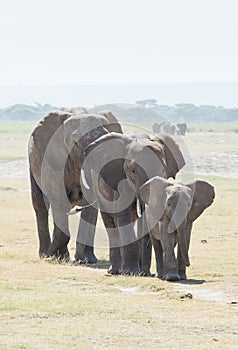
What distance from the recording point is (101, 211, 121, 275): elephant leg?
13203 mm

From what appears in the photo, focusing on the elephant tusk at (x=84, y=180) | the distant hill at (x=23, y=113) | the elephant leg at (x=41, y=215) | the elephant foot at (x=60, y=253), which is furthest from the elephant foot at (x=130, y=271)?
the distant hill at (x=23, y=113)

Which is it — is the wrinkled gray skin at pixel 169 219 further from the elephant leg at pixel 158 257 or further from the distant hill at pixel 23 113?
the distant hill at pixel 23 113

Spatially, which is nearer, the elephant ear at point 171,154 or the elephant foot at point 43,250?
the elephant ear at point 171,154

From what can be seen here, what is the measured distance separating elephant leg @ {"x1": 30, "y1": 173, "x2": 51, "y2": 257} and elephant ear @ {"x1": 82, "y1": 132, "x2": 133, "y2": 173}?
2.48 metres

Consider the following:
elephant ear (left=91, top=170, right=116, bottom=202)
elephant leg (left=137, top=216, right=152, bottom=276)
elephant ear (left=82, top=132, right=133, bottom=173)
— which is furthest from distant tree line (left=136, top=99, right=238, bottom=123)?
elephant leg (left=137, top=216, right=152, bottom=276)

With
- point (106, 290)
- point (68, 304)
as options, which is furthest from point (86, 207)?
point (68, 304)

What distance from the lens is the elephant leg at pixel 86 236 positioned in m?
14.5

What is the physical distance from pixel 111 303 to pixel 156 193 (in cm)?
214

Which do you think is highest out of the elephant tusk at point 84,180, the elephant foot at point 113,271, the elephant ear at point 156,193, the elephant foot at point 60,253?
the elephant ear at point 156,193

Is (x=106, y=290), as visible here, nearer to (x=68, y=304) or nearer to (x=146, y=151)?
(x=68, y=304)

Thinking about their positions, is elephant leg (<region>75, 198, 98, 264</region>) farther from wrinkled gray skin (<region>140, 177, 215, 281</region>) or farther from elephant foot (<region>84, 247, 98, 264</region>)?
wrinkled gray skin (<region>140, 177, 215, 281</region>)

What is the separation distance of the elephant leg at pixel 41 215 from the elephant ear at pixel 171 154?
274 cm

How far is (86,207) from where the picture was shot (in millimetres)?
14641

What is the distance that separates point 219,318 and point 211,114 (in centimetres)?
17413
